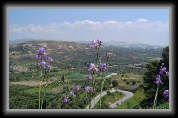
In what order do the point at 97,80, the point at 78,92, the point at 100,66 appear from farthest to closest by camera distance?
the point at 78,92, the point at 97,80, the point at 100,66

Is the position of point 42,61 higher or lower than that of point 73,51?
lower

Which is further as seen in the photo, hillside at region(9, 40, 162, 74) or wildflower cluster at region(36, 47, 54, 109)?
hillside at region(9, 40, 162, 74)

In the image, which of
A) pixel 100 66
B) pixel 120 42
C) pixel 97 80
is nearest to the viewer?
pixel 100 66

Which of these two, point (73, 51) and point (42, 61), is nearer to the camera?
point (42, 61)

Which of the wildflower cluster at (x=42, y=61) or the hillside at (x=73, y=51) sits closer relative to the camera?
the wildflower cluster at (x=42, y=61)

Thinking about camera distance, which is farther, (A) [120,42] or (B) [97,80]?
(A) [120,42]
